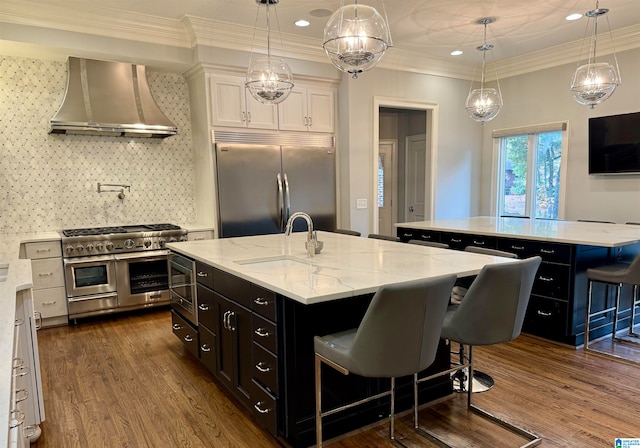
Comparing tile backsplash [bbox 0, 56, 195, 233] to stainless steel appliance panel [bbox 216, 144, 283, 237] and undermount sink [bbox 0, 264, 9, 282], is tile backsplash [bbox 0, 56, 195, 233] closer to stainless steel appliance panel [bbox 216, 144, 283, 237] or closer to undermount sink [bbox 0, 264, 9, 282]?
stainless steel appliance panel [bbox 216, 144, 283, 237]

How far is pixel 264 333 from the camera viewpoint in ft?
7.32

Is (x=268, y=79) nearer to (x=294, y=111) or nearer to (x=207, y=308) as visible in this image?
(x=207, y=308)

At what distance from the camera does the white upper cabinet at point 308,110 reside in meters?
5.28

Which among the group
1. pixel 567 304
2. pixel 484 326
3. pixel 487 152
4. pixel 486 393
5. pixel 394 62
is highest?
pixel 394 62

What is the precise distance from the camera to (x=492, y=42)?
546cm

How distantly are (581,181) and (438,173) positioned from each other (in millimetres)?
1823

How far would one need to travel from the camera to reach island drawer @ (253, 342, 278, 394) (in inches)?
85.4

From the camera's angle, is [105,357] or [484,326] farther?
[105,357]

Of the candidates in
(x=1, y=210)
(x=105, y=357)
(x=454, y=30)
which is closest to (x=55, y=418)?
(x=105, y=357)

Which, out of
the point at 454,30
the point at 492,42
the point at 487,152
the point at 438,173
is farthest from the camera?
the point at 487,152

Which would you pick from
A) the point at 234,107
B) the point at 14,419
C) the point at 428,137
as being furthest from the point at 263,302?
the point at 428,137

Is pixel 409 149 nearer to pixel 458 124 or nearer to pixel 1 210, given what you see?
pixel 458 124

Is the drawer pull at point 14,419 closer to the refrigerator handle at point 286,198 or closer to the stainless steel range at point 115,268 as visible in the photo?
the stainless steel range at point 115,268

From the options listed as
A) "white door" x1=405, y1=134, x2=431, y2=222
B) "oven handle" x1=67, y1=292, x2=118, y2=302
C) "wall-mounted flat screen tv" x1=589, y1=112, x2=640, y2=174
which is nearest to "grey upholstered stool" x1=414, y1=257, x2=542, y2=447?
"oven handle" x1=67, y1=292, x2=118, y2=302
